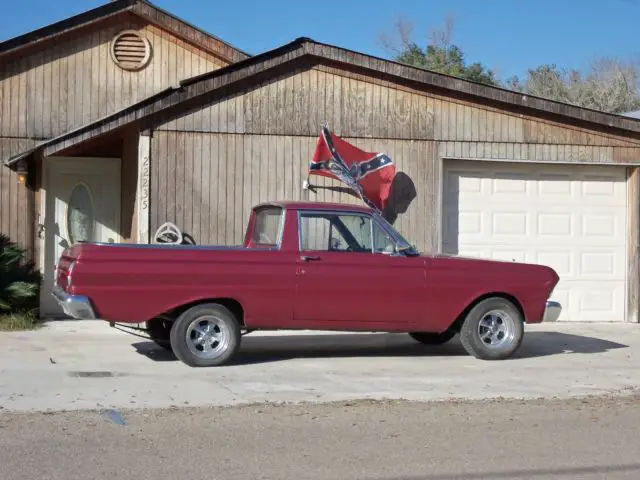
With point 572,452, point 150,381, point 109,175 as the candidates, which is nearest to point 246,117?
point 109,175

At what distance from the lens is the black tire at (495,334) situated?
432 inches

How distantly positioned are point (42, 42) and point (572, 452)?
10192mm

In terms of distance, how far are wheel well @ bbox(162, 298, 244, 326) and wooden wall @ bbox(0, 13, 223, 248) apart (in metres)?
5.04

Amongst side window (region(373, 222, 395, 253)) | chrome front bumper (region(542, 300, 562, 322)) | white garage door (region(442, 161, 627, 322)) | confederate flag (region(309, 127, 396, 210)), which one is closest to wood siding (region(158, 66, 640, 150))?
confederate flag (region(309, 127, 396, 210))

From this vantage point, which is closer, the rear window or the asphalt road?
the asphalt road

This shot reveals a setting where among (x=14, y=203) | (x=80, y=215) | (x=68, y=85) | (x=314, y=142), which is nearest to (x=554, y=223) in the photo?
(x=314, y=142)

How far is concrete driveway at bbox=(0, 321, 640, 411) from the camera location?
887 cm

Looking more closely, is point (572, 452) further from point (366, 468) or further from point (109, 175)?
point (109, 175)

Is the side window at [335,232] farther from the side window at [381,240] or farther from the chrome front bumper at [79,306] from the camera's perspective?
the chrome front bumper at [79,306]

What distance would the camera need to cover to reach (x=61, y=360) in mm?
10586

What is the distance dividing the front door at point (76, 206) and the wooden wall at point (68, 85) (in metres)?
0.49

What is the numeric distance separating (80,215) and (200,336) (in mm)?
5463

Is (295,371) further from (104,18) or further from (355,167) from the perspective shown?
(104,18)

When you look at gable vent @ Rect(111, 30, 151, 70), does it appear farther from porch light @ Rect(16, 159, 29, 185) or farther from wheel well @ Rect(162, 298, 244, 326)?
wheel well @ Rect(162, 298, 244, 326)
